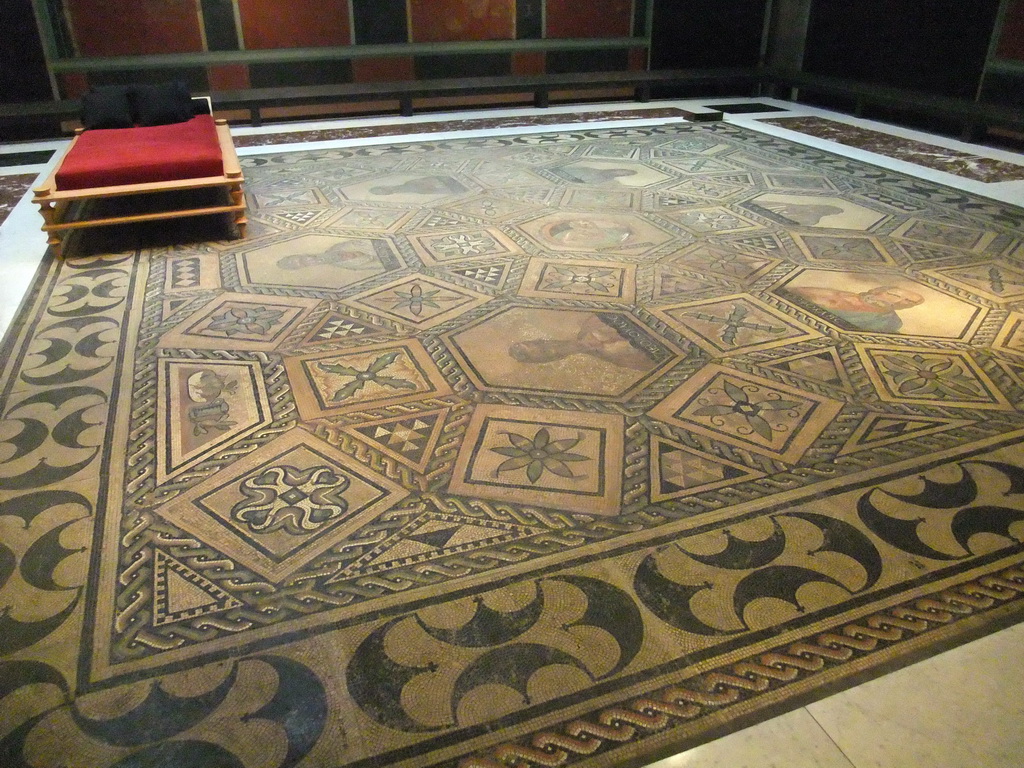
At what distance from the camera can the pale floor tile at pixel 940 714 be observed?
133cm

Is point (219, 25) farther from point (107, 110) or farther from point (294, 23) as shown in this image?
point (107, 110)

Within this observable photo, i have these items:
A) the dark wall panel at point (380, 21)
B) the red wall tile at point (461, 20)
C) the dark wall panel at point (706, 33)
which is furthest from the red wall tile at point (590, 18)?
the dark wall panel at point (380, 21)

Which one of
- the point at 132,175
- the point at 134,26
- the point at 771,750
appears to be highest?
the point at 134,26

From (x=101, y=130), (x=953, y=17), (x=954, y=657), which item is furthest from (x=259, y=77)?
(x=954, y=657)

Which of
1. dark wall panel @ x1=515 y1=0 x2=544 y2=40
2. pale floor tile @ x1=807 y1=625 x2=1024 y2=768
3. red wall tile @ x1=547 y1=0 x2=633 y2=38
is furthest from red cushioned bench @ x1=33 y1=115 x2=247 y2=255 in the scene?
red wall tile @ x1=547 y1=0 x2=633 y2=38

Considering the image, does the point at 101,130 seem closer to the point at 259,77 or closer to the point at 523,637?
the point at 259,77

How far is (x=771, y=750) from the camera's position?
1348 millimetres

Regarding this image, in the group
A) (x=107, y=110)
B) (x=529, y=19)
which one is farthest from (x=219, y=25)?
(x=529, y=19)

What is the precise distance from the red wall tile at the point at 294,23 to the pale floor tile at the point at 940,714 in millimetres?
7673

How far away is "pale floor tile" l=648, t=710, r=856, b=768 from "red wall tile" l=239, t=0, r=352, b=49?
25.2ft

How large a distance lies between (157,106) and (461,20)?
373cm

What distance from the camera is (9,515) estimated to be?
1.95m

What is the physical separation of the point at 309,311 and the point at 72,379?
0.93 meters

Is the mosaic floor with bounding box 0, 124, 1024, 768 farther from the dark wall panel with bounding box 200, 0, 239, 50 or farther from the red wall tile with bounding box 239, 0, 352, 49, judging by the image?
the red wall tile with bounding box 239, 0, 352, 49
